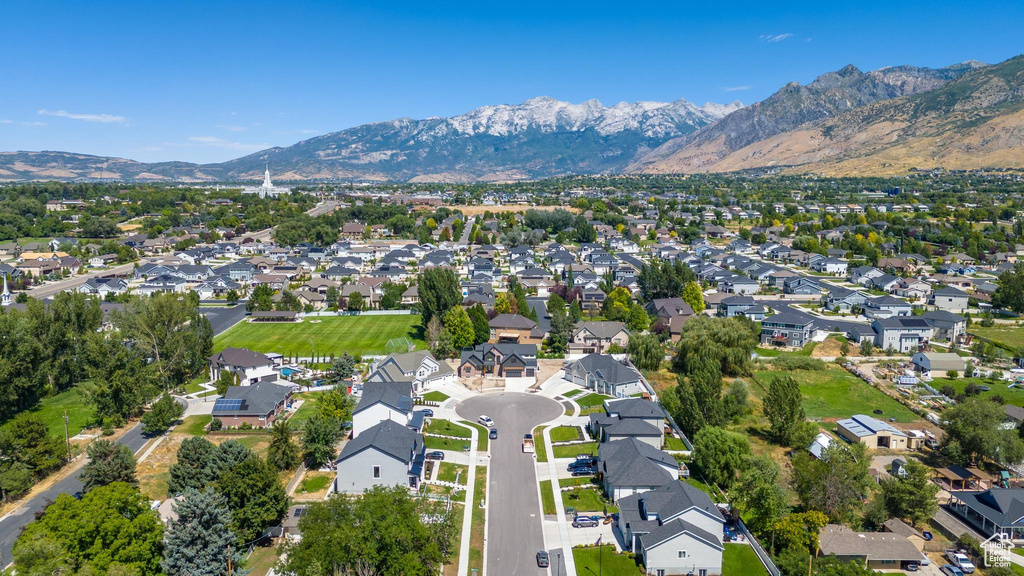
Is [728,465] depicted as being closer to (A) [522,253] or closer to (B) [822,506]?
(B) [822,506]

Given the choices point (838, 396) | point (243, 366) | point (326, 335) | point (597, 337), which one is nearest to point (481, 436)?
point (243, 366)

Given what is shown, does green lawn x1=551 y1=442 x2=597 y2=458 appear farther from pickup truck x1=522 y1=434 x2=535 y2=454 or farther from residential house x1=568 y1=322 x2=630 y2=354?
A: residential house x1=568 y1=322 x2=630 y2=354

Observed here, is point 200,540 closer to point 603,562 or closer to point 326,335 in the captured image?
point 603,562

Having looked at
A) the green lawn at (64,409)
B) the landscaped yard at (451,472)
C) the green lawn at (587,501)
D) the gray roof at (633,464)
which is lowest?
the green lawn at (64,409)

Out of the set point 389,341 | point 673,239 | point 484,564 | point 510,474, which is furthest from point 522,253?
point 484,564

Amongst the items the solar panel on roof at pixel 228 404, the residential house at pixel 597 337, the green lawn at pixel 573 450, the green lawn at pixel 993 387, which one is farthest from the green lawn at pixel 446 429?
the green lawn at pixel 993 387

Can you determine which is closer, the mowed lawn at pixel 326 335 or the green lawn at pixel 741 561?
the green lawn at pixel 741 561

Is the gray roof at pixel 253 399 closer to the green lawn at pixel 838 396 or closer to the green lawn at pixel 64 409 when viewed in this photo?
the green lawn at pixel 64 409
